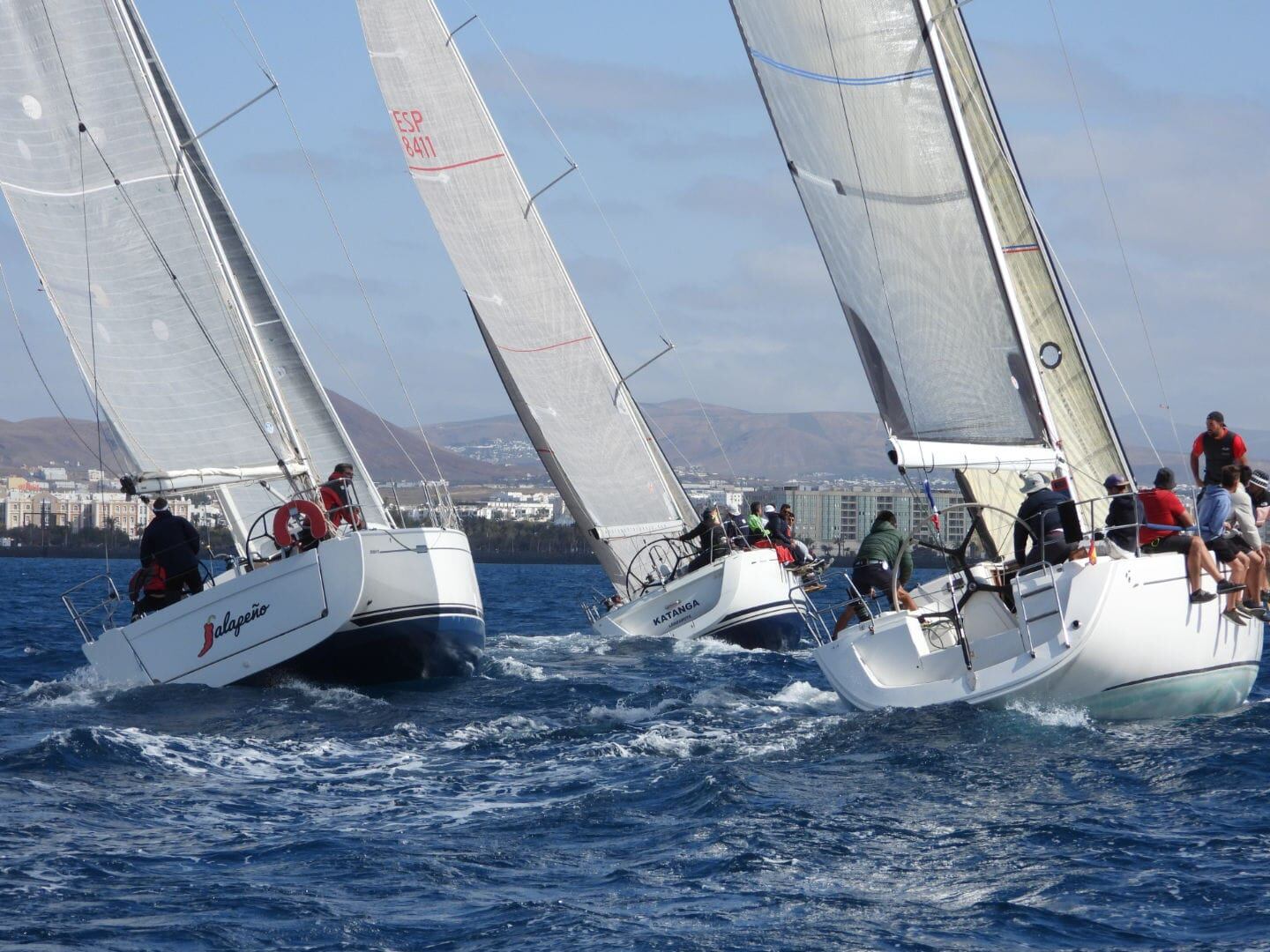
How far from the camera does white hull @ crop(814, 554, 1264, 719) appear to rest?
30.4 feet

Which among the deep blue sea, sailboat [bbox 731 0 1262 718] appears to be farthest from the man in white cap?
the deep blue sea

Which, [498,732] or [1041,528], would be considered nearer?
[1041,528]

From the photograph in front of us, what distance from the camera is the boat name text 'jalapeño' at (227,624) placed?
12.5 meters

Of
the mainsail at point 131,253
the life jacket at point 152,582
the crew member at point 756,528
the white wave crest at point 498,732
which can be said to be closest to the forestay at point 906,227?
the white wave crest at point 498,732

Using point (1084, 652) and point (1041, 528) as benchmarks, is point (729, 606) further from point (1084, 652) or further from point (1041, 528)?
point (1084, 652)

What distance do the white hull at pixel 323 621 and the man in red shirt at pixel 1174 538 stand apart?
5.60m

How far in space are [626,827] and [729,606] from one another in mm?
10669

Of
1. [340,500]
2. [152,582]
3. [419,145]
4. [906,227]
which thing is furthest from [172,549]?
[419,145]

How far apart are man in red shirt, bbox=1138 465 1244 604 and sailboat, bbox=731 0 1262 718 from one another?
0.10 metres

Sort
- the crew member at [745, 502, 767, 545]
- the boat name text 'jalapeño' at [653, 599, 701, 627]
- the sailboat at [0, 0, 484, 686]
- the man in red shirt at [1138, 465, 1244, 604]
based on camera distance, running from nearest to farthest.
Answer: the man in red shirt at [1138, 465, 1244, 604] → the sailboat at [0, 0, 484, 686] → the boat name text 'jalapeño' at [653, 599, 701, 627] → the crew member at [745, 502, 767, 545]

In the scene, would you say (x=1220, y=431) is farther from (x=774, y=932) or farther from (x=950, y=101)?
(x=774, y=932)

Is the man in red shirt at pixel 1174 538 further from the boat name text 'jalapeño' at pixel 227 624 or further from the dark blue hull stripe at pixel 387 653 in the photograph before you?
the boat name text 'jalapeño' at pixel 227 624

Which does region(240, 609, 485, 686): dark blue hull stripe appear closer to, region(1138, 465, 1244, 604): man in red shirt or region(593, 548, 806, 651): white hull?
region(593, 548, 806, 651): white hull

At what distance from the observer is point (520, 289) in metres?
20.6
